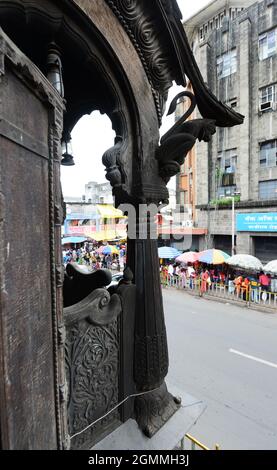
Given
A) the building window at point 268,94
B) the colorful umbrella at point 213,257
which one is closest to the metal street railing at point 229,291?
the colorful umbrella at point 213,257

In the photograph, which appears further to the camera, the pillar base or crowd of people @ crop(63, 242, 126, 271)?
crowd of people @ crop(63, 242, 126, 271)

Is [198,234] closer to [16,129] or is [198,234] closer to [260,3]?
[260,3]

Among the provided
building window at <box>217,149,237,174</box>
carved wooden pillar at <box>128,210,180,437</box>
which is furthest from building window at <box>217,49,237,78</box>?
carved wooden pillar at <box>128,210,180,437</box>

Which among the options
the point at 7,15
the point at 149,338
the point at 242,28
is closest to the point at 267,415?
the point at 149,338

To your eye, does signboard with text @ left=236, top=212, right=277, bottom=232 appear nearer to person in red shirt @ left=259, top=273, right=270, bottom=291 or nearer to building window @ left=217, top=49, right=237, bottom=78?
person in red shirt @ left=259, top=273, right=270, bottom=291

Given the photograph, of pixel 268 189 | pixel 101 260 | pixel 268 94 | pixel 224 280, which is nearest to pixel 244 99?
pixel 268 94

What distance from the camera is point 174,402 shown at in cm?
269

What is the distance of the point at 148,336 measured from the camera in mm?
2461

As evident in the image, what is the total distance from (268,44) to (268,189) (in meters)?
9.89

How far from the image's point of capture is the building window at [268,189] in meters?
18.0

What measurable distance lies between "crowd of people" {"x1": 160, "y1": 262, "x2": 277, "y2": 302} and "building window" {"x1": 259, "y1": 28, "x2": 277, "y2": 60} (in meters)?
14.8

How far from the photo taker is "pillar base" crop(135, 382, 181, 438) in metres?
2.32

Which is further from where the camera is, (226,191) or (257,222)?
(226,191)

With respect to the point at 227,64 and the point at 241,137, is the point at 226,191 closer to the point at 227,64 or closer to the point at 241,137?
the point at 241,137
